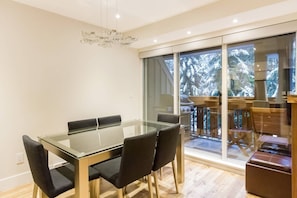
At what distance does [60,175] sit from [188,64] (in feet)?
9.82

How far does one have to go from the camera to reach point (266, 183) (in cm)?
228

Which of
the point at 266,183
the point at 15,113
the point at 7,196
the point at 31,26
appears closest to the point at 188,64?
the point at 266,183

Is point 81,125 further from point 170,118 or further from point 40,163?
point 170,118

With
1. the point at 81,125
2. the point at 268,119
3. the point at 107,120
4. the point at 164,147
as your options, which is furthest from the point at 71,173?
the point at 268,119

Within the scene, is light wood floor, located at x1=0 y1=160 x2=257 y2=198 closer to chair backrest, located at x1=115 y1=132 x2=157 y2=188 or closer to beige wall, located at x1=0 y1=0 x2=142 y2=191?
beige wall, located at x1=0 y1=0 x2=142 y2=191

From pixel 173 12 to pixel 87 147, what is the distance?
241 centimetres

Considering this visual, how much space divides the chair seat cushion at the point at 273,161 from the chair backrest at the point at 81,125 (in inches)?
89.1

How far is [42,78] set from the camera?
9.29ft

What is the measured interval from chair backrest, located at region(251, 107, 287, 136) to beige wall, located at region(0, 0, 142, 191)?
105 inches

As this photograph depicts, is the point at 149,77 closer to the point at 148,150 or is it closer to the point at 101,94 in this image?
the point at 101,94

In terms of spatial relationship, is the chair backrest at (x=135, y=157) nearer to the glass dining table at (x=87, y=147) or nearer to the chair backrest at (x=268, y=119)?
the glass dining table at (x=87, y=147)

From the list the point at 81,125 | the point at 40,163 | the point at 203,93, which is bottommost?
the point at 40,163

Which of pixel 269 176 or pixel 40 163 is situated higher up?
pixel 40 163

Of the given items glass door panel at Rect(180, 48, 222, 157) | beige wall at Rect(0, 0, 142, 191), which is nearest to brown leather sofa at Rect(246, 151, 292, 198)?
glass door panel at Rect(180, 48, 222, 157)
